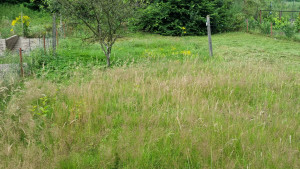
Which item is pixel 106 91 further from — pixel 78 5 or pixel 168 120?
pixel 78 5

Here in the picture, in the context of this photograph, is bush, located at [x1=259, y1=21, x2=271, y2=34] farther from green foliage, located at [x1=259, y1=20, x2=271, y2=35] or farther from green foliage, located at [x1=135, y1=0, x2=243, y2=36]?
green foliage, located at [x1=135, y1=0, x2=243, y2=36]

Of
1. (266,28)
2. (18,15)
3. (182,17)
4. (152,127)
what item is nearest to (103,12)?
(152,127)

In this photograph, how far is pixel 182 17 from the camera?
19.4 meters

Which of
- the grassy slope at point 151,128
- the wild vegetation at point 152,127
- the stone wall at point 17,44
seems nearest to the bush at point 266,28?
the wild vegetation at point 152,127

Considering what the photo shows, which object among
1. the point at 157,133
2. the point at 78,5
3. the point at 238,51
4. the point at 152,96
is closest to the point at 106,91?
the point at 152,96

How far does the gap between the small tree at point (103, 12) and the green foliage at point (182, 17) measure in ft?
35.7

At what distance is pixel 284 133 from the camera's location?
3.34 meters

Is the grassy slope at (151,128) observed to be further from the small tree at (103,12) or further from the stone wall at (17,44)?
the stone wall at (17,44)

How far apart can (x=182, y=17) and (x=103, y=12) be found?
12.5m

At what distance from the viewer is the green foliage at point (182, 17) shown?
19.1m

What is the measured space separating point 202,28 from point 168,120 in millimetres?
17150

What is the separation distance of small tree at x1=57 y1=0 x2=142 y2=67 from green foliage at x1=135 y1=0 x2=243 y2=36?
1087 centimetres

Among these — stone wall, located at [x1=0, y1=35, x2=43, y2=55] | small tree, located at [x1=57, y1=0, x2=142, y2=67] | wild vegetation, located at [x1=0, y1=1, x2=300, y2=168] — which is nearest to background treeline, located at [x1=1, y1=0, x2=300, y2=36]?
stone wall, located at [x1=0, y1=35, x2=43, y2=55]

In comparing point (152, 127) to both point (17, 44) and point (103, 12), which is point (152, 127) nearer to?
point (103, 12)
